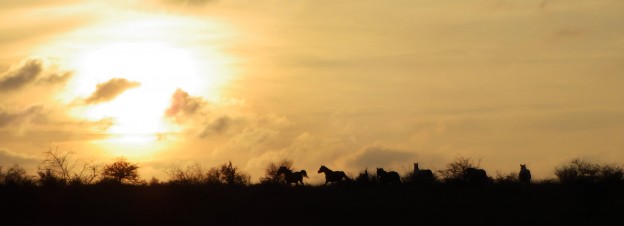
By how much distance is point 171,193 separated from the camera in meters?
54.9

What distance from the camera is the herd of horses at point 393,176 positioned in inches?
2373

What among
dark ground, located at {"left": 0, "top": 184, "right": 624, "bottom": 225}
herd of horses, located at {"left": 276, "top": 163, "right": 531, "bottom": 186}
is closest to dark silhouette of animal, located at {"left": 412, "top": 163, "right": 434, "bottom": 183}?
herd of horses, located at {"left": 276, "top": 163, "right": 531, "bottom": 186}

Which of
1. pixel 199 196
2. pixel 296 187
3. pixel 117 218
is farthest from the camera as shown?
pixel 296 187

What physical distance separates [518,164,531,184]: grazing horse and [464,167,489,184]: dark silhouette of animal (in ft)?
8.81

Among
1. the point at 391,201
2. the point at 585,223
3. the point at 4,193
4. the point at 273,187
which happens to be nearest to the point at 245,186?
the point at 273,187

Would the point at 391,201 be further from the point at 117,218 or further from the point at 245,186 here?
the point at 117,218

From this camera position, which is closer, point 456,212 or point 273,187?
point 456,212

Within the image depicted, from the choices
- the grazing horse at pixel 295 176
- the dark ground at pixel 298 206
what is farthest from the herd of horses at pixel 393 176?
the dark ground at pixel 298 206

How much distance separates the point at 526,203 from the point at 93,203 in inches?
793

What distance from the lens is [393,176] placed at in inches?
2420

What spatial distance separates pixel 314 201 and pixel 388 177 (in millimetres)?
8626

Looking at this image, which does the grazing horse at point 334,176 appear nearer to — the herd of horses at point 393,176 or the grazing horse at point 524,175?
the herd of horses at point 393,176

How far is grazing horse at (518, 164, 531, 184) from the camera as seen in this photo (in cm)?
6222

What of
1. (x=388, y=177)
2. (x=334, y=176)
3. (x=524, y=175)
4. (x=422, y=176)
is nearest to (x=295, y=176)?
(x=334, y=176)
